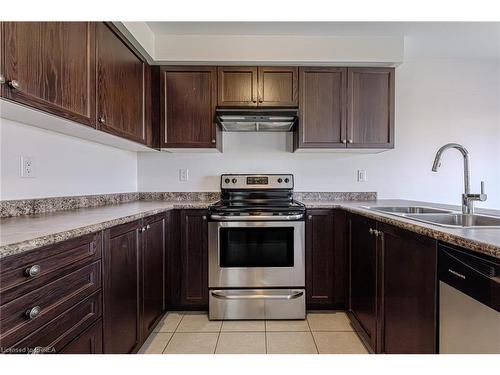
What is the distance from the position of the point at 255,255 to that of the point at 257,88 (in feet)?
4.66

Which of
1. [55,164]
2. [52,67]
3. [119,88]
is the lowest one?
[55,164]

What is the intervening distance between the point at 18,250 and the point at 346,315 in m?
2.21

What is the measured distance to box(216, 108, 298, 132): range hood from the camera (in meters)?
2.32

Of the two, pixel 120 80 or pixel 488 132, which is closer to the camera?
pixel 120 80

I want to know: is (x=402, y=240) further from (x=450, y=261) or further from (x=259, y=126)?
(x=259, y=126)

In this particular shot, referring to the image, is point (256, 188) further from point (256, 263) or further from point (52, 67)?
point (52, 67)

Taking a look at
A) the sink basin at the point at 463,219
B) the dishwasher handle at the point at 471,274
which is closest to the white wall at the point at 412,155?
the sink basin at the point at 463,219

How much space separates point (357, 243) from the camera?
1969 millimetres

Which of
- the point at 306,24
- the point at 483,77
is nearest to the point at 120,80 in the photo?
the point at 306,24

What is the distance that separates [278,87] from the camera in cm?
245

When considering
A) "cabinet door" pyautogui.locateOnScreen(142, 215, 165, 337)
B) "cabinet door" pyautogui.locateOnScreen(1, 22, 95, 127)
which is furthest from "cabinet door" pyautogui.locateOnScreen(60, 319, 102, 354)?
"cabinet door" pyautogui.locateOnScreen(1, 22, 95, 127)

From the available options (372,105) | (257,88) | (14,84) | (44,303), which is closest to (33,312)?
(44,303)

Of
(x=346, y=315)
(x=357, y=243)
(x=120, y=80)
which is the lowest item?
(x=346, y=315)

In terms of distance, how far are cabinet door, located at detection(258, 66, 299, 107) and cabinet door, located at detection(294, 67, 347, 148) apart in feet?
0.23
